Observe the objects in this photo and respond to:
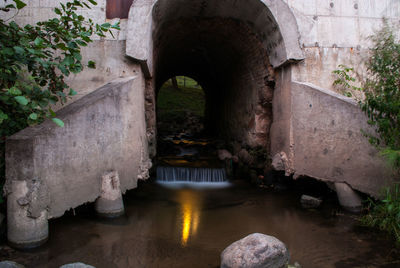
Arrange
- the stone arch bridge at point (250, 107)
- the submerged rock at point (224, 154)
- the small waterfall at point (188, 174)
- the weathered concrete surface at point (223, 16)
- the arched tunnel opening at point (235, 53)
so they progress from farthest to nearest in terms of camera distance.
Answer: the submerged rock at point (224, 154) < the small waterfall at point (188, 174) < the arched tunnel opening at point (235, 53) < the weathered concrete surface at point (223, 16) < the stone arch bridge at point (250, 107)

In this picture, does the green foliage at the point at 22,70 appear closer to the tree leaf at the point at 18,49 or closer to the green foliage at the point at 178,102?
the tree leaf at the point at 18,49

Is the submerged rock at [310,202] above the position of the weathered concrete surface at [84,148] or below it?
below

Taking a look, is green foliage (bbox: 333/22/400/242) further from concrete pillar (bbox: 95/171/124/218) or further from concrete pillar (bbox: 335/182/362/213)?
concrete pillar (bbox: 95/171/124/218)

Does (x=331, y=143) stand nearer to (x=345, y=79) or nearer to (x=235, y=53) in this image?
(x=345, y=79)

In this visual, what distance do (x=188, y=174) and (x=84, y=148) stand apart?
163 inches

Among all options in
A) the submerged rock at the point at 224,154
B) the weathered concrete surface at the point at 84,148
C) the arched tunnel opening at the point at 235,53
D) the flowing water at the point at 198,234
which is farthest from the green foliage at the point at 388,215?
the submerged rock at the point at 224,154

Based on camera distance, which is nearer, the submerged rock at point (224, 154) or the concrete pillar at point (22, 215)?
Result: the concrete pillar at point (22, 215)

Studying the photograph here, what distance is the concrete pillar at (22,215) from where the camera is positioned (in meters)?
3.58

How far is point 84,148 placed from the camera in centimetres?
429

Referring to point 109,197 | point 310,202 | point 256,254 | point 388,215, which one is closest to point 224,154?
point 310,202

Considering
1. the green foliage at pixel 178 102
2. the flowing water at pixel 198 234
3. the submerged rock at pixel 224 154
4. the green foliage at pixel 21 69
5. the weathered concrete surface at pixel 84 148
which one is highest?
the green foliage at pixel 178 102

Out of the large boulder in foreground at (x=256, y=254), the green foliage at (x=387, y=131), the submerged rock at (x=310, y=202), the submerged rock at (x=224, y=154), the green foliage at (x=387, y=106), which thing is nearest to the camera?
the large boulder in foreground at (x=256, y=254)

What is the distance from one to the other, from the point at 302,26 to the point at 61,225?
5624mm

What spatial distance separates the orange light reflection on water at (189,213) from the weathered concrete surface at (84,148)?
3.42ft
